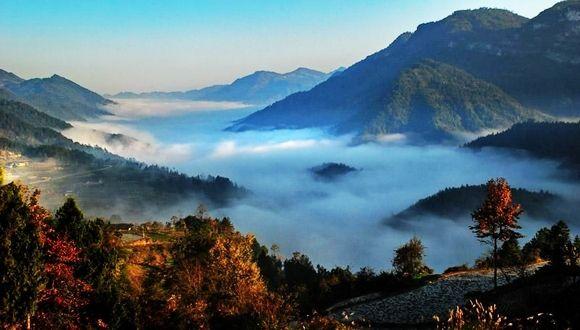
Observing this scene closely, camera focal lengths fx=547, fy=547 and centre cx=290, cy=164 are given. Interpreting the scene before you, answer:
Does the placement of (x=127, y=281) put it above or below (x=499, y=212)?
below

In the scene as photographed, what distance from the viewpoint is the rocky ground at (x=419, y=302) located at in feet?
209

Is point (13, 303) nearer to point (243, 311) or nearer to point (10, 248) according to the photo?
point (10, 248)

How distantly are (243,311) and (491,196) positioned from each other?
28.4 meters

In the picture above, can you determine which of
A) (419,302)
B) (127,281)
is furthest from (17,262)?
(419,302)

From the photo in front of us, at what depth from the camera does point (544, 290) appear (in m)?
54.7

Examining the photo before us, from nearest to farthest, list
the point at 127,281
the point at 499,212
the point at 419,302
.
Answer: the point at 499,212 → the point at 127,281 → the point at 419,302

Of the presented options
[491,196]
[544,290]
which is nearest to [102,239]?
[491,196]

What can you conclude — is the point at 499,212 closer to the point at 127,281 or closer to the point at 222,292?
the point at 222,292

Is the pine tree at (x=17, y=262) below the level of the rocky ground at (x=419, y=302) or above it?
above

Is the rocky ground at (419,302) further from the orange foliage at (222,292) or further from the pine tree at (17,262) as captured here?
the pine tree at (17,262)

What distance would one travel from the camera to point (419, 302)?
68.9 metres

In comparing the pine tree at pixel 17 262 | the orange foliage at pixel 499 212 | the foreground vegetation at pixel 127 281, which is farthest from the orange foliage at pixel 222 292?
the orange foliage at pixel 499 212

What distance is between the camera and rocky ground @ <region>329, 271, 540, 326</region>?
2507 inches

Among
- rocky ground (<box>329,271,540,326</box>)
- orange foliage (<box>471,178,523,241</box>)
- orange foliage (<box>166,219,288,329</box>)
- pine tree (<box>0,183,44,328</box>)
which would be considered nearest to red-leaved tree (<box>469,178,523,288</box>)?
orange foliage (<box>471,178,523,241</box>)
